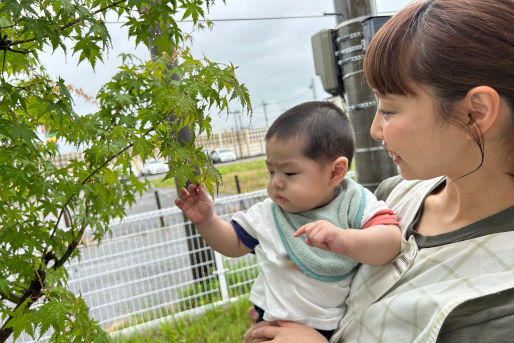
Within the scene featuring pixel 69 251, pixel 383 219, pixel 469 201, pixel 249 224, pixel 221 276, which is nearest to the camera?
pixel 469 201

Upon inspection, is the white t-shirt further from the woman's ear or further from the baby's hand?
the woman's ear

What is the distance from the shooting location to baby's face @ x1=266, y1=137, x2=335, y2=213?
130cm

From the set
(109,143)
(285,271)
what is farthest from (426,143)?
(109,143)

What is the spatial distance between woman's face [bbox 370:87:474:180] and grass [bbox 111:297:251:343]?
9.13 feet

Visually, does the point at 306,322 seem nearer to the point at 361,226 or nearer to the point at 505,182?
the point at 361,226

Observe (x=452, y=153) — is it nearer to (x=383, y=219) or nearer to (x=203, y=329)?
(x=383, y=219)

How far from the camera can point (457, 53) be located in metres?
0.86

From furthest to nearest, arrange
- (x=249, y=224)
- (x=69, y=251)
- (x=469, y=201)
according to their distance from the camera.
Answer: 1. (x=69, y=251)
2. (x=249, y=224)
3. (x=469, y=201)

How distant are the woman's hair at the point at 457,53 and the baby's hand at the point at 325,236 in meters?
0.39

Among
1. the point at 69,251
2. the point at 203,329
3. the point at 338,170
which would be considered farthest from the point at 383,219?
the point at 203,329

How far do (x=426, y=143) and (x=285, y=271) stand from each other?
0.61m

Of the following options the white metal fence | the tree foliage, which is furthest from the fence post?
the tree foliage

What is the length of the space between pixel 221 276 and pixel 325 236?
10.1 feet

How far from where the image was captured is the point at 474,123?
88 centimetres
